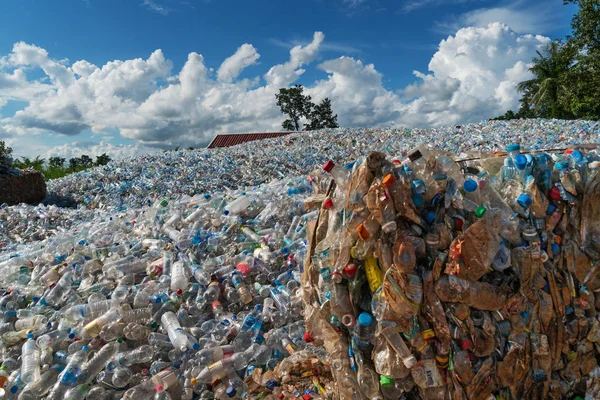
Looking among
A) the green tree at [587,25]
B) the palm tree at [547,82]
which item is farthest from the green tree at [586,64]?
the palm tree at [547,82]

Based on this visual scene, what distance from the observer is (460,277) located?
70.9 inches

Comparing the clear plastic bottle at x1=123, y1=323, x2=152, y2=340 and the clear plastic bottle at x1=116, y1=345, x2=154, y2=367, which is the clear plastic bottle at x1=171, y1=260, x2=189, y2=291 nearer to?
the clear plastic bottle at x1=123, y1=323, x2=152, y2=340

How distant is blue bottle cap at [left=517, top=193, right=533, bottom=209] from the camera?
1944 millimetres

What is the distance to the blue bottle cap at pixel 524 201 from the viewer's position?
1.94 meters

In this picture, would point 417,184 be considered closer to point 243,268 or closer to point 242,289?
point 242,289

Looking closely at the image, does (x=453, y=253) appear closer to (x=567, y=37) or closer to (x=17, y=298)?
(x=17, y=298)

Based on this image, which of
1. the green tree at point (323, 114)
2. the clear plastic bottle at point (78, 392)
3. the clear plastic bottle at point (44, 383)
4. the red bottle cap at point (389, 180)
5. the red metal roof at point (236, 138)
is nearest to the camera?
the red bottle cap at point (389, 180)

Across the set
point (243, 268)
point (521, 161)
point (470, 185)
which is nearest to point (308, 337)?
point (243, 268)

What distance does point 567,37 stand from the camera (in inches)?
677

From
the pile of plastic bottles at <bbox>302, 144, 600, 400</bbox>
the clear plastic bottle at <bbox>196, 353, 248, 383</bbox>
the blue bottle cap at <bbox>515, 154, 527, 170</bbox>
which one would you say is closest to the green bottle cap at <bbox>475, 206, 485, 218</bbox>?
the pile of plastic bottles at <bbox>302, 144, 600, 400</bbox>

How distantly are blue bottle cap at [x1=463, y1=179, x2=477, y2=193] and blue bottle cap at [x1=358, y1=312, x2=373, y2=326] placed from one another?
2.39ft

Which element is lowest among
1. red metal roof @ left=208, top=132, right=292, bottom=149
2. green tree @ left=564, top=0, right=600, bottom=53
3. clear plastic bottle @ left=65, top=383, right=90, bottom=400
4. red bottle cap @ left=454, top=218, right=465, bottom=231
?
clear plastic bottle @ left=65, top=383, right=90, bottom=400

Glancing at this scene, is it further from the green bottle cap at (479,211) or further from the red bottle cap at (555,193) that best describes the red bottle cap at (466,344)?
the red bottle cap at (555,193)

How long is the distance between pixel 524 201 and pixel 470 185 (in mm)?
286
